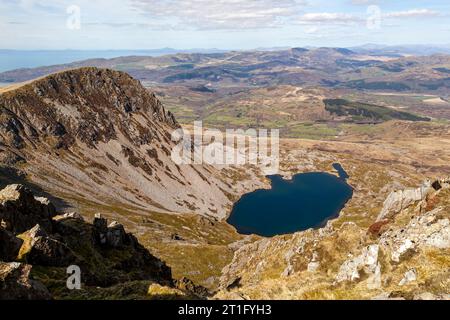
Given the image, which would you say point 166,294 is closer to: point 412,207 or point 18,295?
point 18,295

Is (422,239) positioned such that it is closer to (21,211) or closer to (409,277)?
(409,277)

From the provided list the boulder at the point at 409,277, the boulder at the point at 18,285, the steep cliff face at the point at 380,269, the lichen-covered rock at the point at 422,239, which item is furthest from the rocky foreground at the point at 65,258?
the lichen-covered rock at the point at 422,239

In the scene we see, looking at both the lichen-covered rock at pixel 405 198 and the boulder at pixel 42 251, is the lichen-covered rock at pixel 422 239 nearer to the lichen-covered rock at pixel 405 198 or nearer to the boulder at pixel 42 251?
the lichen-covered rock at pixel 405 198

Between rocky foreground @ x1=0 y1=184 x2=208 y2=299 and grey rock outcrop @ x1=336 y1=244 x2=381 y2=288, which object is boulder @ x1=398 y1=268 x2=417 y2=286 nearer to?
grey rock outcrop @ x1=336 y1=244 x2=381 y2=288

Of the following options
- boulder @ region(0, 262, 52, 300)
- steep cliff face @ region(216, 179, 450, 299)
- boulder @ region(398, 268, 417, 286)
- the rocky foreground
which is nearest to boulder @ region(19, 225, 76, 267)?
the rocky foreground

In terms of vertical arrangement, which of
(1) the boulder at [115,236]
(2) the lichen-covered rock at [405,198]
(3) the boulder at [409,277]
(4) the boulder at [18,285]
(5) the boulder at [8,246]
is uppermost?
(4) the boulder at [18,285]

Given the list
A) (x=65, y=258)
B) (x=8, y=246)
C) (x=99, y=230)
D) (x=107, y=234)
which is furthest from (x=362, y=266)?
(x=99, y=230)
